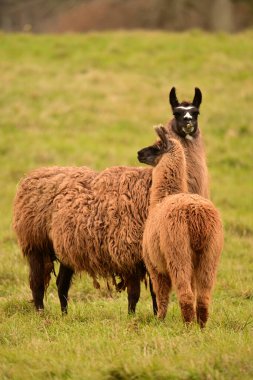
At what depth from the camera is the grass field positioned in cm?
606

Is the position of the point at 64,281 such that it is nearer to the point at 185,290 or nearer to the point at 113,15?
the point at 185,290

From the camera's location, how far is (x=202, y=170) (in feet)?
31.3

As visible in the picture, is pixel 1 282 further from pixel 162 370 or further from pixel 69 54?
pixel 69 54

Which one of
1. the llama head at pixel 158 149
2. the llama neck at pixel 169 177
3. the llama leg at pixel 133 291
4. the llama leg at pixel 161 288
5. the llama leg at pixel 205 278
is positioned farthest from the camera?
the llama leg at pixel 133 291

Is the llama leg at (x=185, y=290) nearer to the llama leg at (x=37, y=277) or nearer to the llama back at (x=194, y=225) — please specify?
the llama back at (x=194, y=225)

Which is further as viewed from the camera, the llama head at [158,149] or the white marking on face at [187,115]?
the white marking on face at [187,115]

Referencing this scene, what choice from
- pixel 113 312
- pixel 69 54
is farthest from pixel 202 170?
pixel 69 54

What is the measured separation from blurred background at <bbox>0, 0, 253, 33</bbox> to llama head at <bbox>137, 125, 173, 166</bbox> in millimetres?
A: 28588

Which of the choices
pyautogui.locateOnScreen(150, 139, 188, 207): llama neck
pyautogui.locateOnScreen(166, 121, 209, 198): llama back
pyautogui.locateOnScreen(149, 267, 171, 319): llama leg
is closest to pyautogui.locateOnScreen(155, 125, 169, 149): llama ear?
pyautogui.locateOnScreen(150, 139, 188, 207): llama neck

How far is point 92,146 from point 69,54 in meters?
8.22

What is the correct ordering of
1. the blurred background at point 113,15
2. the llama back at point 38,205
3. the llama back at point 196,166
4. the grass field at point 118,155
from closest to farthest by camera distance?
1. the grass field at point 118,155
2. the llama back at point 38,205
3. the llama back at point 196,166
4. the blurred background at point 113,15

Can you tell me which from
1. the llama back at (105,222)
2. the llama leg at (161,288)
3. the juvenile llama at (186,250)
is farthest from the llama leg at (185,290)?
the llama back at (105,222)

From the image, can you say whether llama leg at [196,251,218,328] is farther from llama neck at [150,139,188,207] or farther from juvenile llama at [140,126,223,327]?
llama neck at [150,139,188,207]

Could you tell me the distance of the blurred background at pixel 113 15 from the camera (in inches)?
1441
